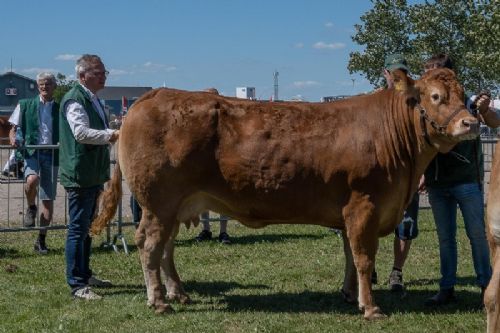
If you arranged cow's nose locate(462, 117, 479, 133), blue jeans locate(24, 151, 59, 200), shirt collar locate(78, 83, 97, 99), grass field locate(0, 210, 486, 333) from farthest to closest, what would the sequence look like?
blue jeans locate(24, 151, 59, 200)
shirt collar locate(78, 83, 97, 99)
grass field locate(0, 210, 486, 333)
cow's nose locate(462, 117, 479, 133)

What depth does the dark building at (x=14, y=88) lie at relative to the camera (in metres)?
100

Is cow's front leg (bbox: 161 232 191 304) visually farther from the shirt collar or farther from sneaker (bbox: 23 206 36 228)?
sneaker (bbox: 23 206 36 228)

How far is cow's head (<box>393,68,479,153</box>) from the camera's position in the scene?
6.41 meters

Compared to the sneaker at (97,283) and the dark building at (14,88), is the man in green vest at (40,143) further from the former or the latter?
the dark building at (14,88)

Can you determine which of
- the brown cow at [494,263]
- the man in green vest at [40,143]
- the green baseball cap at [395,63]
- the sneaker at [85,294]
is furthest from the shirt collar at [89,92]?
the brown cow at [494,263]

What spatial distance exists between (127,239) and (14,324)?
5054 millimetres

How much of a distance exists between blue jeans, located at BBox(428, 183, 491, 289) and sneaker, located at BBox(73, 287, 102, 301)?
3630 mm

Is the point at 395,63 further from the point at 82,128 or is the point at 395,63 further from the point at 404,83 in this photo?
the point at 82,128

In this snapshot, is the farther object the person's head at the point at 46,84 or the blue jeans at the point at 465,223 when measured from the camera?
the person's head at the point at 46,84

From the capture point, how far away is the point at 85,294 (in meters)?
7.68

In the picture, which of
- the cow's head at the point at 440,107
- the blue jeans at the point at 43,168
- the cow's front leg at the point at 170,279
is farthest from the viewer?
the blue jeans at the point at 43,168

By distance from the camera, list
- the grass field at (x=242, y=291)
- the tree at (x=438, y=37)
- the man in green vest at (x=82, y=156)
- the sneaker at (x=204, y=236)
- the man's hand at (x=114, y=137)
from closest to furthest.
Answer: the grass field at (x=242, y=291)
the man's hand at (x=114, y=137)
the man in green vest at (x=82, y=156)
the sneaker at (x=204, y=236)
the tree at (x=438, y=37)

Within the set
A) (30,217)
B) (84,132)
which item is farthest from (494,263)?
(30,217)

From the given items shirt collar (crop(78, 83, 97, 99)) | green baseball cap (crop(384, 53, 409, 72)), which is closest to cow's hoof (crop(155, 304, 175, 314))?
shirt collar (crop(78, 83, 97, 99))
